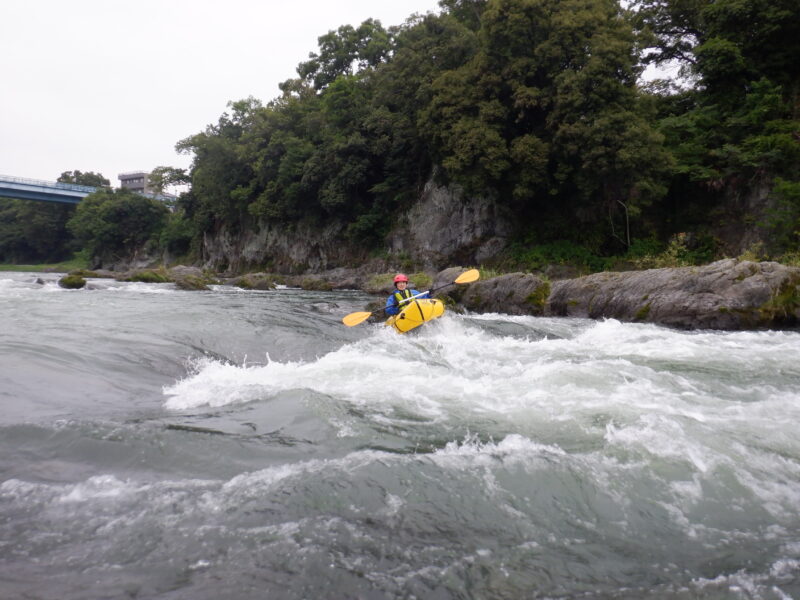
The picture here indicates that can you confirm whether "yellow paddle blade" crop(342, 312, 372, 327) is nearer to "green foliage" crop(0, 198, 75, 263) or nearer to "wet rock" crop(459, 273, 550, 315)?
"wet rock" crop(459, 273, 550, 315)

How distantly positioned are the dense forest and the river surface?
12308 mm

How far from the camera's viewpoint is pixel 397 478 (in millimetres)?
3270

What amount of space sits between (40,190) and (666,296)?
57.6m

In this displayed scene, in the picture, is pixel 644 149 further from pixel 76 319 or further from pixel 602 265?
pixel 76 319

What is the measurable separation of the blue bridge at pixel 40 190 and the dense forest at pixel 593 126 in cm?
3678

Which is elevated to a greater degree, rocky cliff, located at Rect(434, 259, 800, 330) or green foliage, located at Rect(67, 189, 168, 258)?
green foliage, located at Rect(67, 189, 168, 258)

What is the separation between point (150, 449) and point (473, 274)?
952 centimetres

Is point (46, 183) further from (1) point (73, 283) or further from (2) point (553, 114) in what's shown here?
(2) point (553, 114)

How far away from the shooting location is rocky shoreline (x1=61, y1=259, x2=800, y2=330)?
8.73 meters

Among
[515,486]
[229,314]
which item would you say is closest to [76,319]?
[229,314]

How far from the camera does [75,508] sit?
280 centimetres

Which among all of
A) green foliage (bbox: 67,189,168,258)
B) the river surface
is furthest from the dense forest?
green foliage (bbox: 67,189,168,258)

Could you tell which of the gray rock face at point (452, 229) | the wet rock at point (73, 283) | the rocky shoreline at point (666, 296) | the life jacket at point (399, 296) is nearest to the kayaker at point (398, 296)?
the life jacket at point (399, 296)

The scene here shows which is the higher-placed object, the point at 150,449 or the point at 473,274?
the point at 473,274
